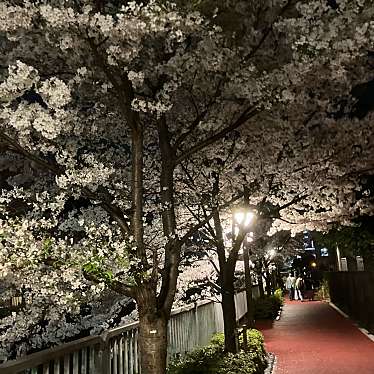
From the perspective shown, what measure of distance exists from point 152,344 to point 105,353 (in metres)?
Result: 0.62

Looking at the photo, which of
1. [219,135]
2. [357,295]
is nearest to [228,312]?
[219,135]

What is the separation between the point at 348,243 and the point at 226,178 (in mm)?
6326

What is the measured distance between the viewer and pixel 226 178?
401 inches

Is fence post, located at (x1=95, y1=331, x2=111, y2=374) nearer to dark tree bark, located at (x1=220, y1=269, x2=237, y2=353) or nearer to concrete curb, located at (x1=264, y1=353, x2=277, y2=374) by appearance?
dark tree bark, located at (x1=220, y1=269, x2=237, y2=353)

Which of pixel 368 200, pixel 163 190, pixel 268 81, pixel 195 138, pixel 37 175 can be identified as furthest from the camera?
pixel 368 200

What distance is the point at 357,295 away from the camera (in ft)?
55.0


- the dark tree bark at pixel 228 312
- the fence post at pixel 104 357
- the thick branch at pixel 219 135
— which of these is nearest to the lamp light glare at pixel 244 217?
the dark tree bark at pixel 228 312

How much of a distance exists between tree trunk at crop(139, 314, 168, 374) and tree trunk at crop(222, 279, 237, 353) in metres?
4.33

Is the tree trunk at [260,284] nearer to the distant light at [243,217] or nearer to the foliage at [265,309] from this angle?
the foliage at [265,309]

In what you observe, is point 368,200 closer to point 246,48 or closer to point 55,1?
point 246,48

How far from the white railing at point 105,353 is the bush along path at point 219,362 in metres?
0.37

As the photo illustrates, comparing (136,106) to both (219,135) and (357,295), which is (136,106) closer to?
(219,135)

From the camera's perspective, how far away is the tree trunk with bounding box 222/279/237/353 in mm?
9031

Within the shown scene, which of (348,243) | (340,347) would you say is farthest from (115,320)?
(348,243)
